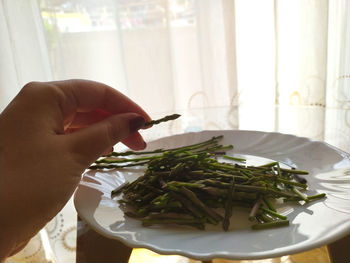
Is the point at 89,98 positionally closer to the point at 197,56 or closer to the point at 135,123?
the point at 135,123

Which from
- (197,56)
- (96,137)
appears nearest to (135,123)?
(96,137)

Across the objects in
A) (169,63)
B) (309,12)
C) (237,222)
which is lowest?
(237,222)

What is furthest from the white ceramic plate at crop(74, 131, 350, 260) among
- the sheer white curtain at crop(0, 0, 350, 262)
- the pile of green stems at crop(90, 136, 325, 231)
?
the sheer white curtain at crop(0, 0, 350, 262)

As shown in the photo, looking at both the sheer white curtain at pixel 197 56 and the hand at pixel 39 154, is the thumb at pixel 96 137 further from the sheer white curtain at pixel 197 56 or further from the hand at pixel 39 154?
the sheer white curtain at pixel 197 56

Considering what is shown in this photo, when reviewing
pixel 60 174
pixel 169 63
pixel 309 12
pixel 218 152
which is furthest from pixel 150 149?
pixel 309 12

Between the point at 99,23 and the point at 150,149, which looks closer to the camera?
the point at 150,149

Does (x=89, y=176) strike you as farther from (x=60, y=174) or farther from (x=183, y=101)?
(x=183, y=101)
